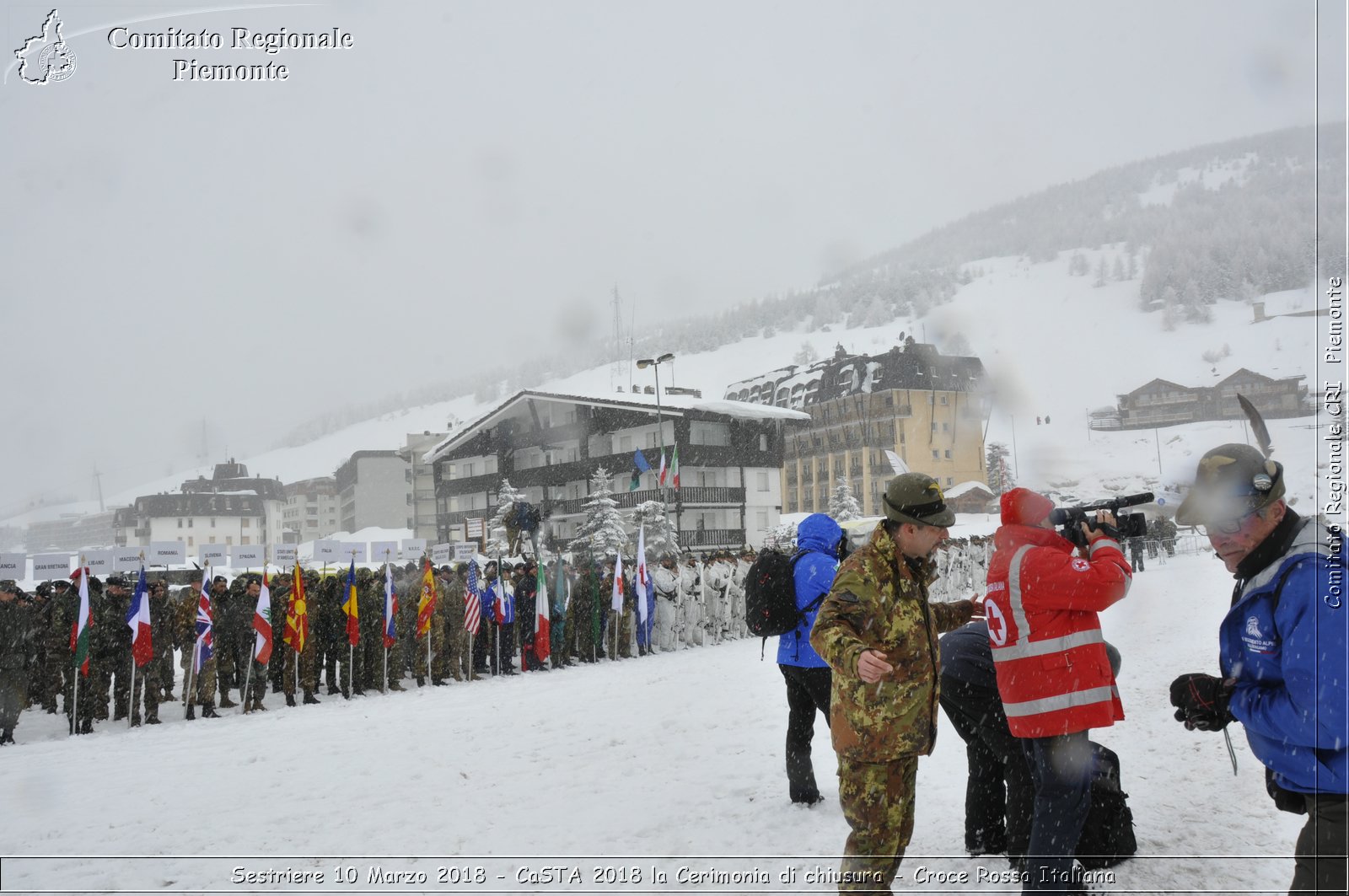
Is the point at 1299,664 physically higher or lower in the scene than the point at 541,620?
higher

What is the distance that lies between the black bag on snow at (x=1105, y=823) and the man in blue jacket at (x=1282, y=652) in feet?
4.51

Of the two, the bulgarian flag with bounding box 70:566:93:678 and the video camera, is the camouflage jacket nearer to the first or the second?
the video camera

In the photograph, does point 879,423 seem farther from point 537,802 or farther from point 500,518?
point 537,802

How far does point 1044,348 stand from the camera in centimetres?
11556

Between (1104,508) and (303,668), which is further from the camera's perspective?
(303,668)

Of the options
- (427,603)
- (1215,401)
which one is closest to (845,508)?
(1215,401)

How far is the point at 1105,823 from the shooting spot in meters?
4.30

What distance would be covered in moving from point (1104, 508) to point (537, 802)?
174 inches

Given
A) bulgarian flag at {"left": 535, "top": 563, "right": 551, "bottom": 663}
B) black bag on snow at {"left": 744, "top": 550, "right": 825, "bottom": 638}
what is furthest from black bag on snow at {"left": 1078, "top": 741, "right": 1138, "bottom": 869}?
bulgarian flag at {"left": 535, "top": 563, "right": 551, "bottom": 663}

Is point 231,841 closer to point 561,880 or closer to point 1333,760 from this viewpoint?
point 561,880

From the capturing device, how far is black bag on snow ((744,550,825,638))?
545cm

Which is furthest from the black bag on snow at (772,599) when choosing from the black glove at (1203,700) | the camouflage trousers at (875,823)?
the black glove at (1203,700)

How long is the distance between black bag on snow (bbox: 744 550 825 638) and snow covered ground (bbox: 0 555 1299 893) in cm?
123

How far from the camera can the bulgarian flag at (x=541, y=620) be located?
15.4 meters
